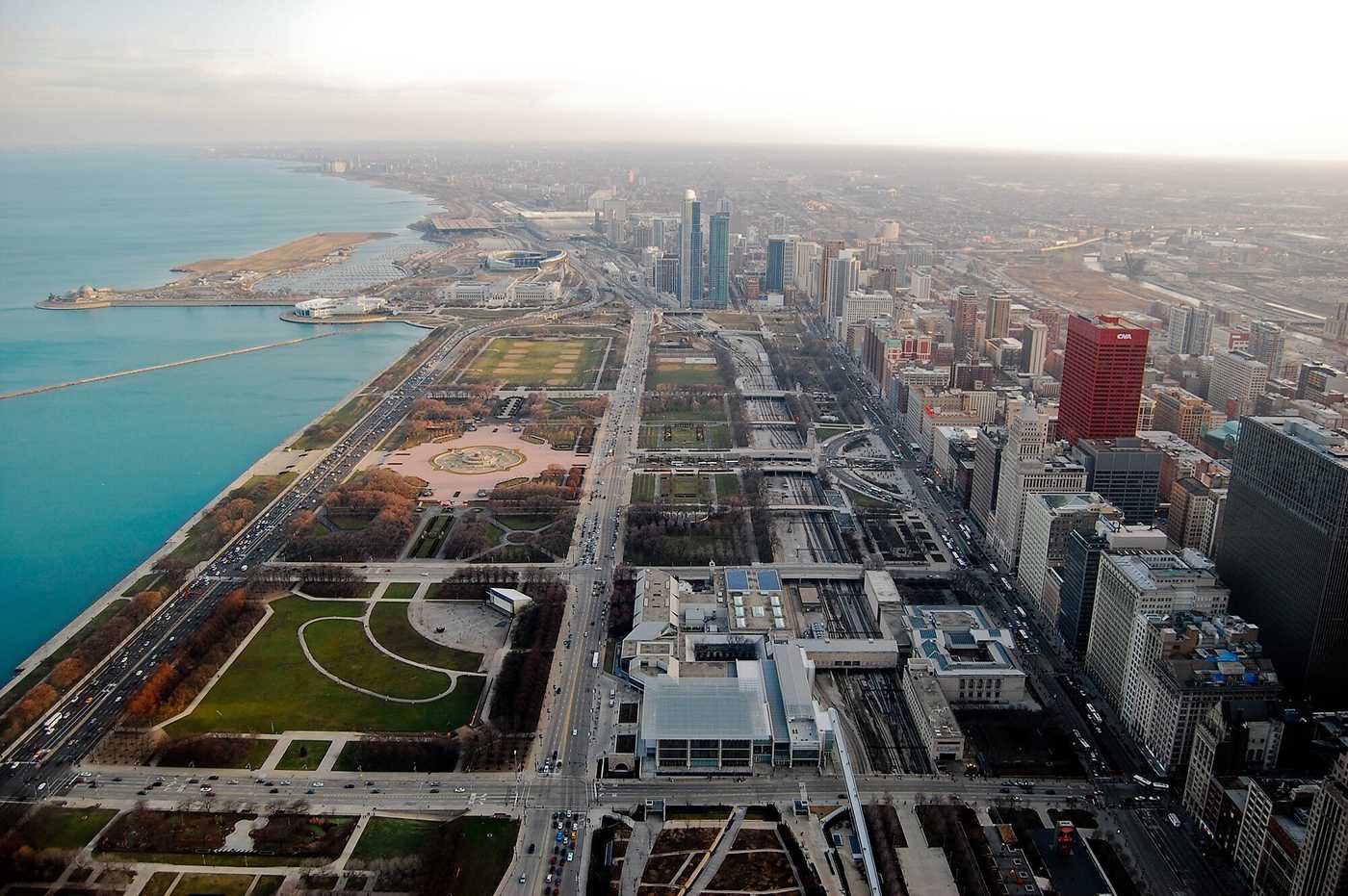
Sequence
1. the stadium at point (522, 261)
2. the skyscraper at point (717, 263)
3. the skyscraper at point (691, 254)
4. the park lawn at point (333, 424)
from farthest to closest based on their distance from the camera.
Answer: the stadium at point (522, 261)
the skyscraper at point (691, 254)
the skyscraper at point (717, 263)
the park lawn at point (333, 424)

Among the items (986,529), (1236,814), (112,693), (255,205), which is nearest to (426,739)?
(112,693)

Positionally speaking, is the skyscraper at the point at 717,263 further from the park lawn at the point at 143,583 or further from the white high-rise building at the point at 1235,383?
the park lawn at the point at 143,583

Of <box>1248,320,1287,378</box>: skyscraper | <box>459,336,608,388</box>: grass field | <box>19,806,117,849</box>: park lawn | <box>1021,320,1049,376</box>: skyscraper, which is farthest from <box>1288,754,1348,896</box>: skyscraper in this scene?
<box>459,336,608,388</box>: grass field

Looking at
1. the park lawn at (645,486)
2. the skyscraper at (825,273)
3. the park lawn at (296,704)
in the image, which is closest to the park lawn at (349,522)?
the park lawn at (296,704)

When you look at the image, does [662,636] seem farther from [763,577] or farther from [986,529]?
[986,529]

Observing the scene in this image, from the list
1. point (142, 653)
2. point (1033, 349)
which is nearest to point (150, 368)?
point (142, 653)

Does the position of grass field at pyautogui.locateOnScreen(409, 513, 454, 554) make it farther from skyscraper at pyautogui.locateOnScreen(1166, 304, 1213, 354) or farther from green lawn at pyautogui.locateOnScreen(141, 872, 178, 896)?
skyscraper at pyautogui.locateOnScreen(1166, 304, 1213, 354)
